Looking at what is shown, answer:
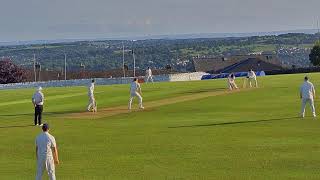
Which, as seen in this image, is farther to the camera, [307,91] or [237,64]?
[237,64]

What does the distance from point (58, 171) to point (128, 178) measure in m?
2.52

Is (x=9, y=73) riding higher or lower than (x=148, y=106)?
higher

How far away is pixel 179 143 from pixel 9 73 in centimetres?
8835

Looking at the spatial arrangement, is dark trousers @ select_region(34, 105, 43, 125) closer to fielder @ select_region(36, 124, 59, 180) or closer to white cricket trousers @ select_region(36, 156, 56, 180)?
fielder @ select_region(36, 124, 59, 180)

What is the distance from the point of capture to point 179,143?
2486 centimetres

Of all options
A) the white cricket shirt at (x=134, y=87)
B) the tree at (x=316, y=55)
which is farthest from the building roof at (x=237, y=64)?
the white cricket shirt at (x=134, y=87)

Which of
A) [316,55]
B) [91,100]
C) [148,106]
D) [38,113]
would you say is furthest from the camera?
[316,55]

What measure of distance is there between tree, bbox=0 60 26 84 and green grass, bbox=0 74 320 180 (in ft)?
225

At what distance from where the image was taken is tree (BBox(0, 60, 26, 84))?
4274 inches

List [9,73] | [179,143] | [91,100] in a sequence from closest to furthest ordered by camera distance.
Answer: [179,143] < [91,100] < [9,73]

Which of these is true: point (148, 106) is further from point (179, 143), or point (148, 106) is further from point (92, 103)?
point (179, 143)

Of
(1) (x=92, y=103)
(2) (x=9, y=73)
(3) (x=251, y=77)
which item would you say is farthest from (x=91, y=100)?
(2) (x=9, y=73)

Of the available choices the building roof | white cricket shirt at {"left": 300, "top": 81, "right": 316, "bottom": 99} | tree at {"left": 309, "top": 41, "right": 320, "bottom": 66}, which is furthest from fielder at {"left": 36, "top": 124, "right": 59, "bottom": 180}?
the building roof

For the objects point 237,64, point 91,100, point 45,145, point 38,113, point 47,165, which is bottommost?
point 47,165
